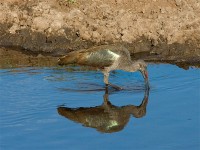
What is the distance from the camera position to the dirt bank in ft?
47.0

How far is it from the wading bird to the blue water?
Result: 322 mm

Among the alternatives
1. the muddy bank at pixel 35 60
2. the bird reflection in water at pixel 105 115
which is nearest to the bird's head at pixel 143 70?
the bird reflection in water at pixel 105 115

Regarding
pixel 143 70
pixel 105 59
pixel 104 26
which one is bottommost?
pixel 143 70

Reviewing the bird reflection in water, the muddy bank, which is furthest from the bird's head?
the muddy bank

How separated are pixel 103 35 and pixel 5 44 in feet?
7.86

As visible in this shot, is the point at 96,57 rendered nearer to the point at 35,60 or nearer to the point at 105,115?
the point at 105,115

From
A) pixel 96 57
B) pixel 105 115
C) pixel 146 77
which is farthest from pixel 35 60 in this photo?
pixel 105 115

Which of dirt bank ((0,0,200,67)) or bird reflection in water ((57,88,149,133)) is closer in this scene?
bird reflection in water ((57,88,149,133))

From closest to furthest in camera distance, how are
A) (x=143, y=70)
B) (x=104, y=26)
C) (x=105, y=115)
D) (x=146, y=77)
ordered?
1. (x=105, y=115)
2. (x=146, y=77)
3. (x=143, y=70)
4. (x=104, y=26)

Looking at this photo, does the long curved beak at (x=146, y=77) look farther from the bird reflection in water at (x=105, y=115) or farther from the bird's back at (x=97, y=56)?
the bird reflection in water at (x=105, y=115)

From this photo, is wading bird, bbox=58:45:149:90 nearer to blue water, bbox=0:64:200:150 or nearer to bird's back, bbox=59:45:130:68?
bird's back, bbox=59:45:130:68

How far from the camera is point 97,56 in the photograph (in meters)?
11.9

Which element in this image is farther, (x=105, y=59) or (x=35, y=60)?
(x=35, y=60)

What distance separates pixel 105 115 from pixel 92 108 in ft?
1.02
